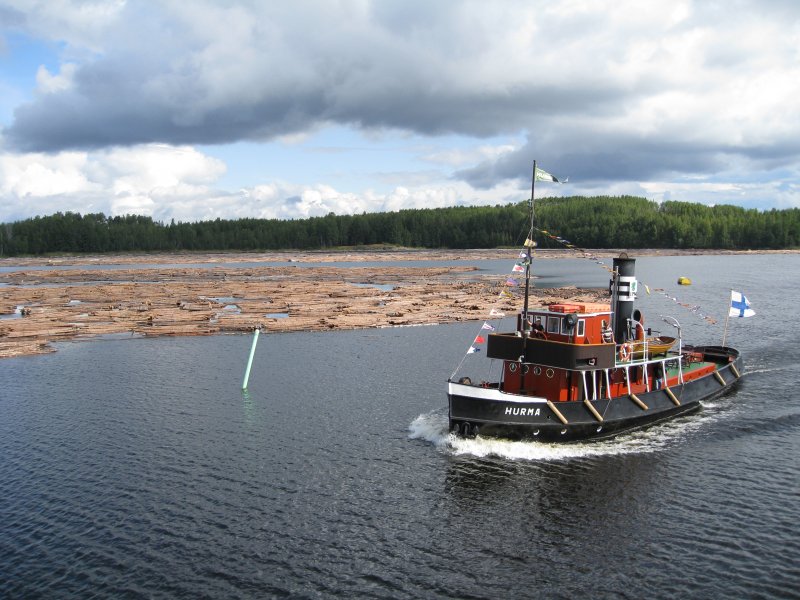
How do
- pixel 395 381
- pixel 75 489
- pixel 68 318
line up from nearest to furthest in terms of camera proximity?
pixel 75 489
pixel 395 381
pixel 68 318

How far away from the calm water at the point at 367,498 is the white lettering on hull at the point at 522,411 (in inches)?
63.1

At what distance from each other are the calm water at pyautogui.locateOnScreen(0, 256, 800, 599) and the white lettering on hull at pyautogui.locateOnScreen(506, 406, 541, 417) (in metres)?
1.60

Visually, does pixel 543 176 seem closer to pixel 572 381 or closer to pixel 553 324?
pixel 553 324

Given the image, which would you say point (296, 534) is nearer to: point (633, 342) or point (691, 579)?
point (691, 579)

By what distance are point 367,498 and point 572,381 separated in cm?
1374

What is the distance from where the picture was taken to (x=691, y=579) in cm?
2130

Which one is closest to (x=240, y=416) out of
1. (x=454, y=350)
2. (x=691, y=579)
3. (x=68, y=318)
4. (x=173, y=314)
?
(x=454, y=350)

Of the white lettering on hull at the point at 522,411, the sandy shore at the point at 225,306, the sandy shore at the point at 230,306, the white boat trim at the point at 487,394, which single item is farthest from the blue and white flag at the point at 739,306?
the sandy shore at the point at 225,306

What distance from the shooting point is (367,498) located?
27641 millimetres

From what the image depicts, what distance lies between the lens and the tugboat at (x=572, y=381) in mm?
32938

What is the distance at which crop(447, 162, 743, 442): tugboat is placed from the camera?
32.9m

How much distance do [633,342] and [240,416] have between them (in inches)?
946

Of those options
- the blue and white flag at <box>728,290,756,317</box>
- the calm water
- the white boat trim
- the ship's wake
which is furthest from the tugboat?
the blue and white flag at <box>728,290,756,317</box>

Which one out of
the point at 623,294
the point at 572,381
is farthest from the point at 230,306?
the point at 572,381
